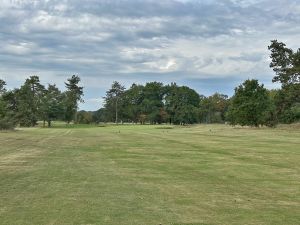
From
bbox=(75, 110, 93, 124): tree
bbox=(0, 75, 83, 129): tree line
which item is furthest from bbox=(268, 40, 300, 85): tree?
bbox=(75, 110, 93, 124): tree

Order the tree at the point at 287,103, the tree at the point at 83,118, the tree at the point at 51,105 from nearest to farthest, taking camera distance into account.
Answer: the tree at the point at 287,103 → the tree at the point at 51,105 → the tree at the point at 83,118

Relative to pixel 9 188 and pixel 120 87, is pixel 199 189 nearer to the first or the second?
pixel 9 188

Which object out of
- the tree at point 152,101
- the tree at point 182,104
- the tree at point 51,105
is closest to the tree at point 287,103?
the tree at point 182,104

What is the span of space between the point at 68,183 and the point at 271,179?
7285 millimetres

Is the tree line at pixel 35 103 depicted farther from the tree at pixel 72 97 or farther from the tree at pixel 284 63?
the tree at pixel 284 63

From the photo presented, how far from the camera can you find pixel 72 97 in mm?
155500

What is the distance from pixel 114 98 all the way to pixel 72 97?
28.7 metres

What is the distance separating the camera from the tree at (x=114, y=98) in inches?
7042

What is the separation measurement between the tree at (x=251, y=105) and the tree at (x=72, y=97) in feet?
221

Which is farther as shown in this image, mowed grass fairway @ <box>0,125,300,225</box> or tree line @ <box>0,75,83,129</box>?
tree line @ <box>0,75,83,129</box>

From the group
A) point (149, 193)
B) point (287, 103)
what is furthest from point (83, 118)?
point (149, 193)

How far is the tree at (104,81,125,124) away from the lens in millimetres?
178863

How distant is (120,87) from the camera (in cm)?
18638

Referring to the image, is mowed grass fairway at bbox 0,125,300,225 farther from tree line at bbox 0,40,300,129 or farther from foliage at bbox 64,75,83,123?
foliage at bbox 64,75,83,123
